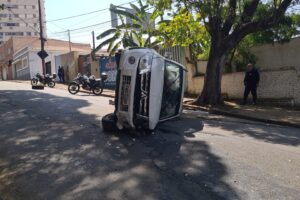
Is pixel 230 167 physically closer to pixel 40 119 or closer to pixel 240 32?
pixel 40 119

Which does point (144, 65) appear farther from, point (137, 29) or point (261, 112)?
point (137, 29)

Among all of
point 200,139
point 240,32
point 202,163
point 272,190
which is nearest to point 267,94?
point 240,32

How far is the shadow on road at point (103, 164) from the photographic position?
5.34 metres

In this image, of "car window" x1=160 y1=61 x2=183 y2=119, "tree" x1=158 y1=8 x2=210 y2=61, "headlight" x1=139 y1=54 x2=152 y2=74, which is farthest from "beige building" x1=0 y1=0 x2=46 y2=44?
"headlight" x1=139 y1=54 x2=152 y2=74

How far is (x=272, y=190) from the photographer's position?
5.27 m

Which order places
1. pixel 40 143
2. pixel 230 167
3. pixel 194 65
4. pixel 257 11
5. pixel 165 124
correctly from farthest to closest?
1. pixel 194 65
2. pixel 257 11
3. pixel 165 124
4. pixel 40 143
5. pixel 230 167

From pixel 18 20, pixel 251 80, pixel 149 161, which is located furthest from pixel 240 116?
pixel 18 20

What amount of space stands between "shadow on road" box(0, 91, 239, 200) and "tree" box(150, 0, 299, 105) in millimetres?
5233

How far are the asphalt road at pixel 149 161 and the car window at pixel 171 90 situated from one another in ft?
1.43

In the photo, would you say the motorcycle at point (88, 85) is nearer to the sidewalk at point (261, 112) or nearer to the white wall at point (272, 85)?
the white wall at point (272, 85)

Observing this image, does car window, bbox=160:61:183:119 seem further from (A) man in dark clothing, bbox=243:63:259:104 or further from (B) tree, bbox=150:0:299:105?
(A) man in dark clothing, bbox=243:63:259:104

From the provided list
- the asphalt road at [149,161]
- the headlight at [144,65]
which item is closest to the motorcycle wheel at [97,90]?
the asphalt road at [149,161]

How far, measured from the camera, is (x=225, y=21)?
14891mm

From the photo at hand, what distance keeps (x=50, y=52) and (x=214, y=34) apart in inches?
1376
